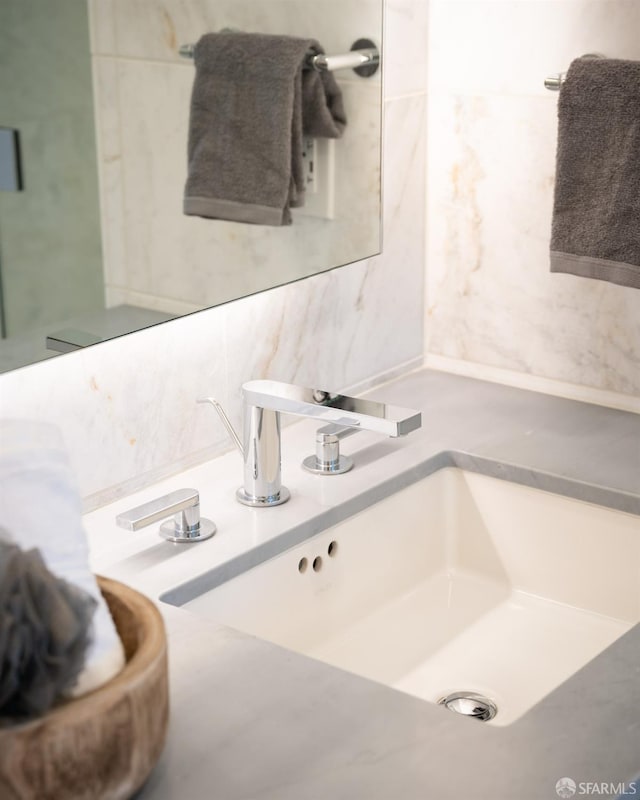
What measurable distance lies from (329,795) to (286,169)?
787 mm

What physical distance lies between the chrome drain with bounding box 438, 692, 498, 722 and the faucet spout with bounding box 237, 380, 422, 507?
281mm

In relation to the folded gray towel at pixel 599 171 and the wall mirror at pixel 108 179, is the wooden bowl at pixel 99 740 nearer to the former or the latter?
the wall mirror at pixel 108 179

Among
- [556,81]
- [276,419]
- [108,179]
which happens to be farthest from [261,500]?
[556,81]

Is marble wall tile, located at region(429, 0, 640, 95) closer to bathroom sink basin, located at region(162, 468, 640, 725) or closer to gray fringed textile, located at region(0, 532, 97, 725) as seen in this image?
bathroom sink basin, located at region(162, 468, 640, 725)

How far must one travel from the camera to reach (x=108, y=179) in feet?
3.88

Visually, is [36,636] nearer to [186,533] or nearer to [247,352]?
[186,533]

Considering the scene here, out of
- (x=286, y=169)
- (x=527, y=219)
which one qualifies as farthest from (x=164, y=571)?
(x=527, y=219)

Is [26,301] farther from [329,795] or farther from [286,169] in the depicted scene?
[329,795]

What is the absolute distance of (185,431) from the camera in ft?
4.64

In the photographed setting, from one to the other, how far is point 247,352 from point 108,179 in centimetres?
35

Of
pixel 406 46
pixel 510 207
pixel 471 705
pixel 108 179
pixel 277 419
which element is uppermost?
pixel 406 46

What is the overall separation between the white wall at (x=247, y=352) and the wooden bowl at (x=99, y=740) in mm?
449

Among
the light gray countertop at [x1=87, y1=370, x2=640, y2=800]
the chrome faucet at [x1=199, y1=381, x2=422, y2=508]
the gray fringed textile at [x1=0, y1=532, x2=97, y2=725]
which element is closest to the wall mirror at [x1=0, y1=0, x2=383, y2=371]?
the chrome faucet at [x1=199, y1=381, x2=422, y2=508]

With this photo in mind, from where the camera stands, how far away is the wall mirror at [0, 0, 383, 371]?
3.58 ft
